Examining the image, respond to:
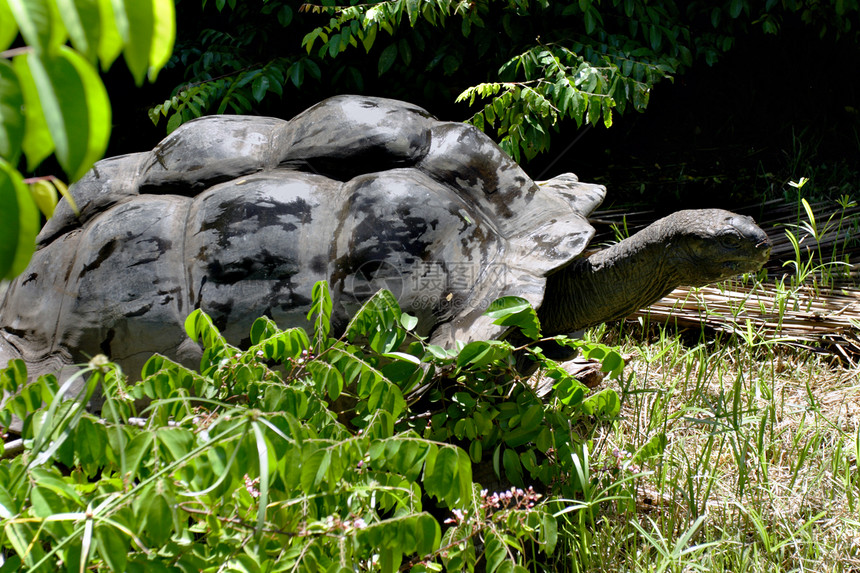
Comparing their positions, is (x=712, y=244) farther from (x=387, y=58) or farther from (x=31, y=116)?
(x=387, y=58)

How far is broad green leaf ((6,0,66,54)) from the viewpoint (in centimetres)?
48

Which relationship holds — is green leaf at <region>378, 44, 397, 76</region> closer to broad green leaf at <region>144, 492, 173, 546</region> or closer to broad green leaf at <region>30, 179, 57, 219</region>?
broad green leaf at <region>144, 492, 173, 546</region>

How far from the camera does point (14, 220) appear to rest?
21.5 inches

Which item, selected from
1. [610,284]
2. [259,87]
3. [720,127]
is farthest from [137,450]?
[720,127]

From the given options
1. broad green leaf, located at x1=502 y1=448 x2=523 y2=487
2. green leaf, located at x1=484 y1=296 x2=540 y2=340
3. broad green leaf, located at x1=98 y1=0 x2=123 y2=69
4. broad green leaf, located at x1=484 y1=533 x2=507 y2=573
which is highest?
broad green leaf, located at x1=98 y1=0 x2=123 y2=69

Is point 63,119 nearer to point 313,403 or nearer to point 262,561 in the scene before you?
point 262,561

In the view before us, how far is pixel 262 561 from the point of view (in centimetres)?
118

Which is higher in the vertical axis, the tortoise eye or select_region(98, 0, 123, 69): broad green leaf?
select_region(98, 0, 123, 69): broad green leaf

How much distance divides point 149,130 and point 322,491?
553 cm

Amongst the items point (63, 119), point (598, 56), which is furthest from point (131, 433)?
point (598, 56)

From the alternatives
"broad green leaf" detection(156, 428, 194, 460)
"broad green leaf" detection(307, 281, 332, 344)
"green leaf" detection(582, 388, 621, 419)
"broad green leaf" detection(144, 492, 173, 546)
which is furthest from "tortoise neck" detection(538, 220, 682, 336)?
"broad green leaf" detection(144, 492, 173, 546)

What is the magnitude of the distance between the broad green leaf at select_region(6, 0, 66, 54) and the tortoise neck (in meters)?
2.34

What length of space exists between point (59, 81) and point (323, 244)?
1.93m

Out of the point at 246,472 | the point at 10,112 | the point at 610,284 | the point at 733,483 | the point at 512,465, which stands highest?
the point at 10,112
